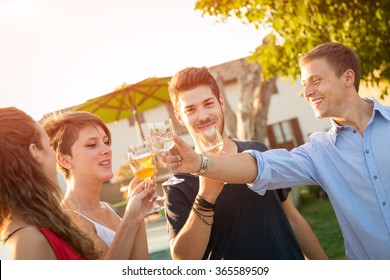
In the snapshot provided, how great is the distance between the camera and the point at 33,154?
1.79 metres

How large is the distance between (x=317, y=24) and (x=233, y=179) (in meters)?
3.13

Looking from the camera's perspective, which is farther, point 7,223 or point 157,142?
point 157,142

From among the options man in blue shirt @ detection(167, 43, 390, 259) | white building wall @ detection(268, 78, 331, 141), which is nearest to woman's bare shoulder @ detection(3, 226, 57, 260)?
man in blue shirt @ detection(167, 43, 390, 259)

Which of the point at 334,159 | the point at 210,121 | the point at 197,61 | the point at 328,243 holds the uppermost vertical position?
the point at 197,61

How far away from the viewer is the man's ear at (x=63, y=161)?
237cm

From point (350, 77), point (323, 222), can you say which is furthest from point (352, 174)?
point (323, 222)

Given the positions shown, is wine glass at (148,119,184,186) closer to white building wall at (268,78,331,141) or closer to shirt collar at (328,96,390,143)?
shirt collar at (328,96,390,143)

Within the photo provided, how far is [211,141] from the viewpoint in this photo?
7.02ft

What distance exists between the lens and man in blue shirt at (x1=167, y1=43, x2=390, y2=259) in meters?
2.12

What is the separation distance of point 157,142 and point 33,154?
41cm

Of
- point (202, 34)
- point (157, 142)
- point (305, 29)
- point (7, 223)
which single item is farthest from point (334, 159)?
point (305, 29)

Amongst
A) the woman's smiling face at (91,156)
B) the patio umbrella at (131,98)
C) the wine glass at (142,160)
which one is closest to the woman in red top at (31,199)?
the wine glass at (142,160)

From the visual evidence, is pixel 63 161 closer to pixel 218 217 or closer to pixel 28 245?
pixel 218 217

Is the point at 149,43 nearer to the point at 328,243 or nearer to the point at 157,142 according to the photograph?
the point at 157,142
